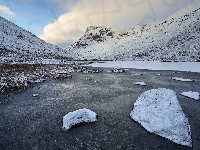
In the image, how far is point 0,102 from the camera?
10.6 metres

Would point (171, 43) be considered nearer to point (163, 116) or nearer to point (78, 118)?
point (163, 116)

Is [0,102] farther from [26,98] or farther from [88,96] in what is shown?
[88,96]

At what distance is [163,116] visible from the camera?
24.4 feet

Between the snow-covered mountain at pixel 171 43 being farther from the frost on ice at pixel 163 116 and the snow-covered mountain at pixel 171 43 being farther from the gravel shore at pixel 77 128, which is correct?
the gravel shore at pixel 77 128

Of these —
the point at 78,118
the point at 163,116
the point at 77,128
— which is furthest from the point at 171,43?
the point at 77,128

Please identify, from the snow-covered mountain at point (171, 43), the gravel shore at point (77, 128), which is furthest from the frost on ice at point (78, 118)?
the snow-covered mountain at point (171, 43)

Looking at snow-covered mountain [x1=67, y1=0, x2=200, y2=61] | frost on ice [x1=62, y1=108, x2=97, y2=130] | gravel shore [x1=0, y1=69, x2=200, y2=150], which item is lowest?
gravel shore [x1=0, y1=69, x2=200, y2=150]

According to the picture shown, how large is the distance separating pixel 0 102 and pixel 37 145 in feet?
22.3

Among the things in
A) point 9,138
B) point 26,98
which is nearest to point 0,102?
point 26,98

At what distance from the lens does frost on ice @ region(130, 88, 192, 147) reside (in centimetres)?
618

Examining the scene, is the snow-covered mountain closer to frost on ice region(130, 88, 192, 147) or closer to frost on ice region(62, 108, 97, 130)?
frost on ice region(130, 88, 192, 147)

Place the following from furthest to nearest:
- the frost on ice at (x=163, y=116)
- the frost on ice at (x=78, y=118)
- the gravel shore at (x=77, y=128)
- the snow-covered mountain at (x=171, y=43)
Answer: the snow-covered mountain at (x=171, y=43) < the frost on ice at (x=78, y=118) < the frost on ice at (x=163, y=116) < the gravel shore at (x=77, y=128)

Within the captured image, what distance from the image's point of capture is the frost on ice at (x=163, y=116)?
618 centimetres

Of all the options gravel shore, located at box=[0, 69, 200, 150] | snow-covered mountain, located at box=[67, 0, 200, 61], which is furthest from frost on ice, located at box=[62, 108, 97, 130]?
snow-covered mountain, located at box=[67, 0, 200, 61]
